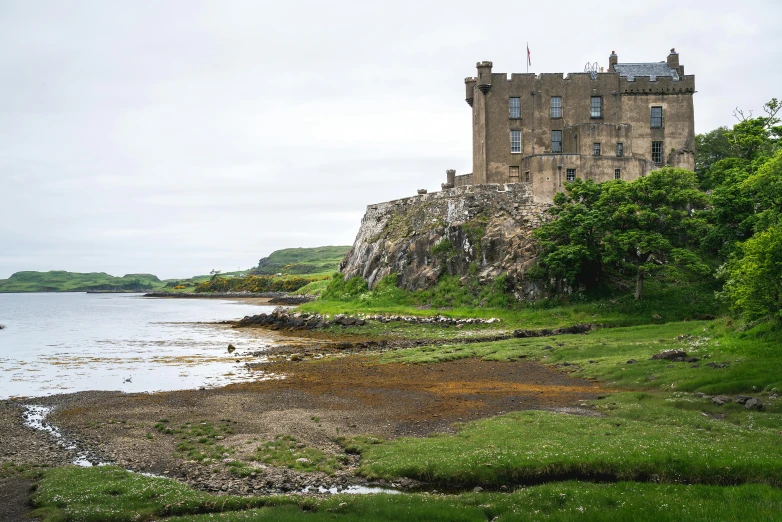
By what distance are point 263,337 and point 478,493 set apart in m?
48.8

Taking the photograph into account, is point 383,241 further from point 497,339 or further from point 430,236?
point 497,339

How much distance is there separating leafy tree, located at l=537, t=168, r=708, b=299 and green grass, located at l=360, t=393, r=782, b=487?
30937 mm

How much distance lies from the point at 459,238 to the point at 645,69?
101 ft

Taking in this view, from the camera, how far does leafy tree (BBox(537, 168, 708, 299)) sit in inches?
2048

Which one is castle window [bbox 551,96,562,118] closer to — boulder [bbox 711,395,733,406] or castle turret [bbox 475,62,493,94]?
castle turret [bbox 475,62,493,94]

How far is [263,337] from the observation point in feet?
205

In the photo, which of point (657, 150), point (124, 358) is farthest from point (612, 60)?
point (124, 358)

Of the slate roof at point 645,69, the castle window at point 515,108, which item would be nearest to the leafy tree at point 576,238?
the castle window at point 515,108

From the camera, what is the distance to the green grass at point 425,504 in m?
13.8

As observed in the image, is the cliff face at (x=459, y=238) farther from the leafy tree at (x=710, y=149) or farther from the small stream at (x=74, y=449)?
the small stream at (x=74, y=449)

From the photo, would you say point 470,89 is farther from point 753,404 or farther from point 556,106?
point 753,404

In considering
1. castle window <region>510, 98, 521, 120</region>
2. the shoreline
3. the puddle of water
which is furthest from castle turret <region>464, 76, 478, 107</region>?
the puddle of water

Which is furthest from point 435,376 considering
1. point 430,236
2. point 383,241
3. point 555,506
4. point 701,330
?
point 383,241

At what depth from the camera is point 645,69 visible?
240 ft
